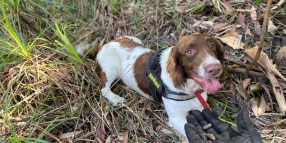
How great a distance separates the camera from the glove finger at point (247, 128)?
2019 millimetres

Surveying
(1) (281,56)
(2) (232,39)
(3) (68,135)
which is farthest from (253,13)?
(3) (68,135)

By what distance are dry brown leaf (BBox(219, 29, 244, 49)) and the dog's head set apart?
0.99 metres

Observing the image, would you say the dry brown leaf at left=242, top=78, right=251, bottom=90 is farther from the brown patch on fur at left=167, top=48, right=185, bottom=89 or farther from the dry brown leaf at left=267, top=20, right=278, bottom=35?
the brown patch on fur at left=167, top=48, right=185, bottom=89

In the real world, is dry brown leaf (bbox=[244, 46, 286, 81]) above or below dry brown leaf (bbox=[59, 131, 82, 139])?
above

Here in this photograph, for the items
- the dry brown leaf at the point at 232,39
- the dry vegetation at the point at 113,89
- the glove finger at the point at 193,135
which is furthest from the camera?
the dry brown leaf at the point at 232,39

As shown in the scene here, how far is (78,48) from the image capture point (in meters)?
4.04

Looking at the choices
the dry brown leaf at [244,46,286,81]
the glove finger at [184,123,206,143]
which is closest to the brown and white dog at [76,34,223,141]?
the glove finger at [184,123,206,143]

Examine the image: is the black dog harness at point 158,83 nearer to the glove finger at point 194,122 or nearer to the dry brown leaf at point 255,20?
the glove finger at point 194,122

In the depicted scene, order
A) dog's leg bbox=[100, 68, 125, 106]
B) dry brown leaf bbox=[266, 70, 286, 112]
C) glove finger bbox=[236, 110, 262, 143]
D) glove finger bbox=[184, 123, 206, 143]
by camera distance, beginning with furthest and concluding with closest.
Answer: dog's leg bbox=[100, 68, 125, 106] < dry brown leaf bbox=[266, 70, 286, 112] < glove finger bbox=[184, 123, 206, 143] < glove finger bbox=[236, 110, 262, 143]

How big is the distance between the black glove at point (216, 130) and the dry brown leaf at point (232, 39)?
139cm

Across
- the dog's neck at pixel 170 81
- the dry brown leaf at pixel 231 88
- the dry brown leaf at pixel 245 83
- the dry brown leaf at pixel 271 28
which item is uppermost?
the dry brown leaf at pixel 271 28

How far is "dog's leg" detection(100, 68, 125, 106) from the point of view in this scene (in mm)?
3570

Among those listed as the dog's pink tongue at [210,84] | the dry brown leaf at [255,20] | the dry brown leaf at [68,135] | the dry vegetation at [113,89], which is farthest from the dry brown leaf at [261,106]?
the dry brown leaf at [68,135]

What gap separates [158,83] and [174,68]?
0.35m
